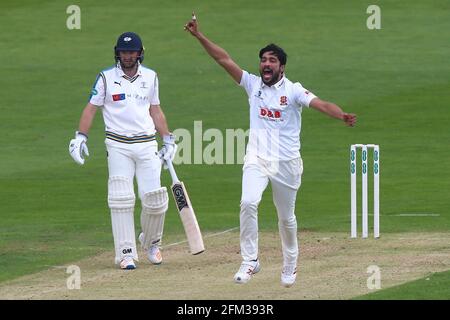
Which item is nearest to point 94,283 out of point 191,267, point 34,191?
point 191,267


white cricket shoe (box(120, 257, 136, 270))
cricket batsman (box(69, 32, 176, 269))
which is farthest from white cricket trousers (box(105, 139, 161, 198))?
white cricket shoe (box(120, 257, 136, 270))

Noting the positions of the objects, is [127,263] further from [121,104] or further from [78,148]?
[121,104]

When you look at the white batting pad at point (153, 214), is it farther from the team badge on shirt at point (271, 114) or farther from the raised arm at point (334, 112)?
the raised arm at point (334, 112)

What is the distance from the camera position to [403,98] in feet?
92.3

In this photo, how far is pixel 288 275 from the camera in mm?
12242

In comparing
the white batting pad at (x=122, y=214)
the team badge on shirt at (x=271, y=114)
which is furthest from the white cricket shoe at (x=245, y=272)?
the white batting pad at (x=122, y=214)

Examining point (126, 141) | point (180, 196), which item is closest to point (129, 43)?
point (126, 141)

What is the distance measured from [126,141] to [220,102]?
14.9 m

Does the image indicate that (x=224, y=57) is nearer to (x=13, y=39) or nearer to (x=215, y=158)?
(x=215, y=158)

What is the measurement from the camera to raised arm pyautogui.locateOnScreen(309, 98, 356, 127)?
1160 cm

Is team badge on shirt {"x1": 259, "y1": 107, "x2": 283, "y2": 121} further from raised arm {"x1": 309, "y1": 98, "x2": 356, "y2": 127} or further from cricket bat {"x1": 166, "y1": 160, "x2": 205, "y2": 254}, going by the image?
cricket bat {"x1": 166, "y1": 160, "x2": 205, "y2": 254}

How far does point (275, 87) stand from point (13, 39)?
21969 mm

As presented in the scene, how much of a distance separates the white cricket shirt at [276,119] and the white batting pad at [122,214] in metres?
1.78

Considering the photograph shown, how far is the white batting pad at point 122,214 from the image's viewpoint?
13453mm
